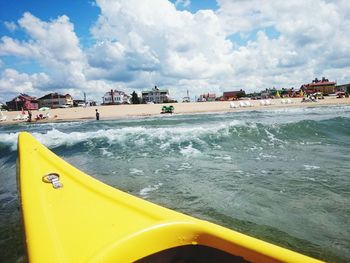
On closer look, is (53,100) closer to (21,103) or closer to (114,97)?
(21,103)

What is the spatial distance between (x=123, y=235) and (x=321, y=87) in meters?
134

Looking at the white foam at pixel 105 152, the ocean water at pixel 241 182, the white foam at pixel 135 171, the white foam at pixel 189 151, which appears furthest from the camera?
the white foam at pixel 105 152

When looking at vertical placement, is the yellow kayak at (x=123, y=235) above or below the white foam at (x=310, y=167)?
above

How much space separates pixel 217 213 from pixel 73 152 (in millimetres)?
8898

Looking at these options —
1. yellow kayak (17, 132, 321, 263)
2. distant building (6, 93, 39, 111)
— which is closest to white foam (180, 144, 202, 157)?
yellow kayak (17, 132, 321, 263)

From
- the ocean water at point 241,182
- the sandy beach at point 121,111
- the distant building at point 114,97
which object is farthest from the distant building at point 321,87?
the ocean water at point 241,182

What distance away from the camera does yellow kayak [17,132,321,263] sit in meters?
1.60

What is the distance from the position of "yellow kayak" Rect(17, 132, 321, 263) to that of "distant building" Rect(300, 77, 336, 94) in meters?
127

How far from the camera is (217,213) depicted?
4.61 m

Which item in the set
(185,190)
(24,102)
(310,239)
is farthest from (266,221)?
(24,102)

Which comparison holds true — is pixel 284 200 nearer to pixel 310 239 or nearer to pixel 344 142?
pixel 310 239

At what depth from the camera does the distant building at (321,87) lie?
118m

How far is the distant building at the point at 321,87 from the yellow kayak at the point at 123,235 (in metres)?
127

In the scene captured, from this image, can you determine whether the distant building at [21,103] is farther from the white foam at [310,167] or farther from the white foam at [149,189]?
the white foam at [310,167]
